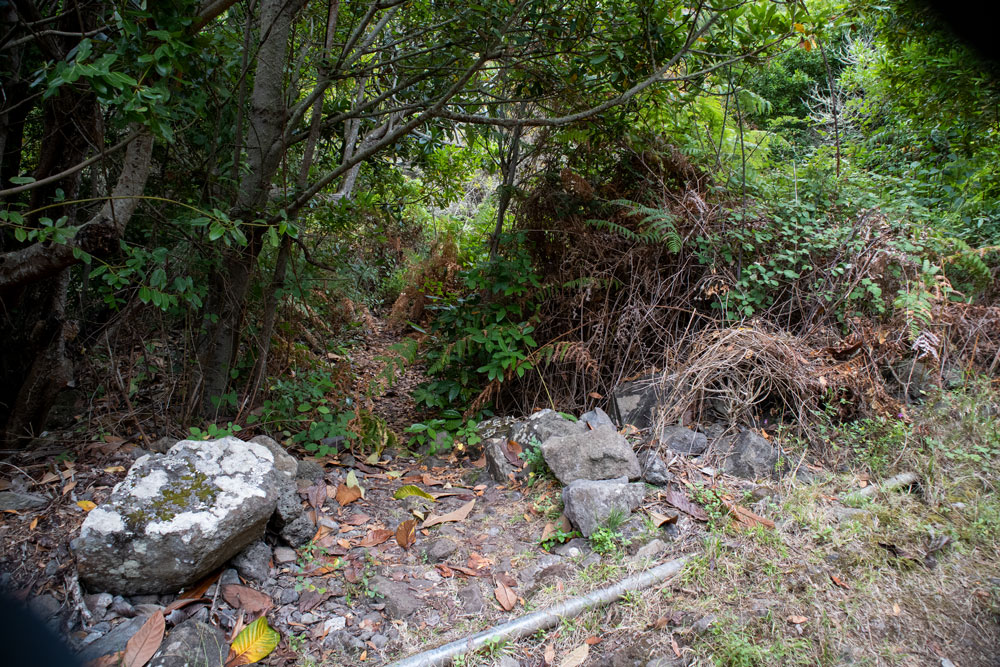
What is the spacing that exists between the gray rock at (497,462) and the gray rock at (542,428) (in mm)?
129

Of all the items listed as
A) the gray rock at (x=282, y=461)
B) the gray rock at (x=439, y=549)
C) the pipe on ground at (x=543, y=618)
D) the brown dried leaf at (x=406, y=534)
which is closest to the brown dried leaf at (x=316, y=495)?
the gray rock at (x=282, y=461)

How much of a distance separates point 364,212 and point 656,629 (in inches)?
145

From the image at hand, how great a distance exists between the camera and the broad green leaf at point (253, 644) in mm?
2145

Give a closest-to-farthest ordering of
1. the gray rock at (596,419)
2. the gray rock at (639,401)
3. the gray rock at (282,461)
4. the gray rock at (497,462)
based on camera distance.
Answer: the gray rock at (282,461)
the gray rock at (497,462)
the gray rock at (596,419)
the gray rock at (639,401)

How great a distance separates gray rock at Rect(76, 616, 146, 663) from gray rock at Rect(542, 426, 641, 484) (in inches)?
85.1

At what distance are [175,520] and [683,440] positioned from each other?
9.43 feet

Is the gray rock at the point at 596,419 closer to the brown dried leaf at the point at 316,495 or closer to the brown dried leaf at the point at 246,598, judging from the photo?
the brown dried leaf at the point at 316,495

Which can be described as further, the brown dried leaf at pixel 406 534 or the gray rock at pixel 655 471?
the gray rock at pixel 655 471

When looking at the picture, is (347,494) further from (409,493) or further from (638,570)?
(638,570)

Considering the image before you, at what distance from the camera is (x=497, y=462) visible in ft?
12.4

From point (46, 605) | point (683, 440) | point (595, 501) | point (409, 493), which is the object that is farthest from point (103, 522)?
point (683, 440)

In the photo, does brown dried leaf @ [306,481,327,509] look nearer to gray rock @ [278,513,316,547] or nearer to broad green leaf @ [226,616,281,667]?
gray rock @ [278,513,316,547]

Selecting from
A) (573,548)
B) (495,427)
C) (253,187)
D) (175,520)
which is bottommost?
(495,427)

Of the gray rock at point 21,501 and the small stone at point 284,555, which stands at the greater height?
the gray rock at point 21,501
